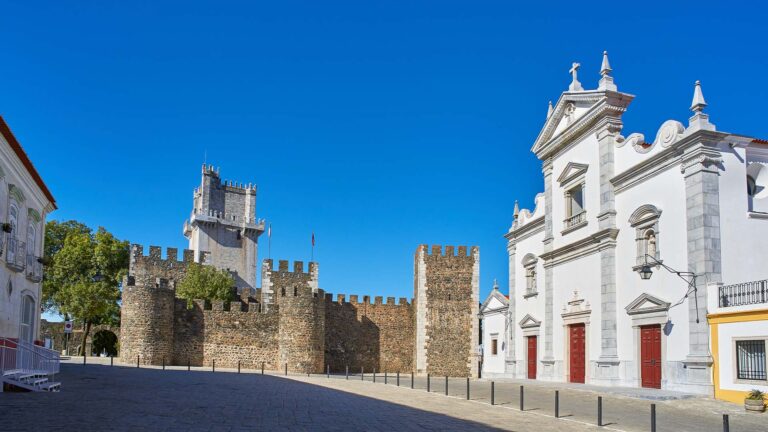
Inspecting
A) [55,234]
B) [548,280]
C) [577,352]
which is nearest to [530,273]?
[548,280]

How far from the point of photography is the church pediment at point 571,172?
2606cm

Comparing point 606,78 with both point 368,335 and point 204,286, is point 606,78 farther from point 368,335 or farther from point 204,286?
point 204,286

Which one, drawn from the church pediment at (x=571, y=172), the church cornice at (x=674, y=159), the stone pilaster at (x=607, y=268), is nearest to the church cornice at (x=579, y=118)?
the stone pilaster at (x=607, y=268)

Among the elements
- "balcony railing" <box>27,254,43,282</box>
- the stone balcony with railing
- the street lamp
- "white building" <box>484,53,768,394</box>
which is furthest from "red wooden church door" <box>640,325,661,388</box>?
"balcony railing" <box>27,254,43,282</box>

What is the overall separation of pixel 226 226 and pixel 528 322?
128ft

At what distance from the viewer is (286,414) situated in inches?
560

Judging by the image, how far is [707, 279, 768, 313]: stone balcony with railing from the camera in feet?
56.8

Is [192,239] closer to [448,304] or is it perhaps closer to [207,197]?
[207,197]

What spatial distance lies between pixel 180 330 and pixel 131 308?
114 inches

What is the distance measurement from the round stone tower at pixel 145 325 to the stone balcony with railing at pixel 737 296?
27775mm

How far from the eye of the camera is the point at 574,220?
26672mm

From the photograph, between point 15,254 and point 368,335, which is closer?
point 15,254

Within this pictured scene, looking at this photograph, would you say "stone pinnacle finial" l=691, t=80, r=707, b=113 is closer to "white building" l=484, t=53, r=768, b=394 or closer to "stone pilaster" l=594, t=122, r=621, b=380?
"white building" l=484, t=53, r=768, b=394

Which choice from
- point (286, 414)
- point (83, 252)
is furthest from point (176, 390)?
point (83, 252)
